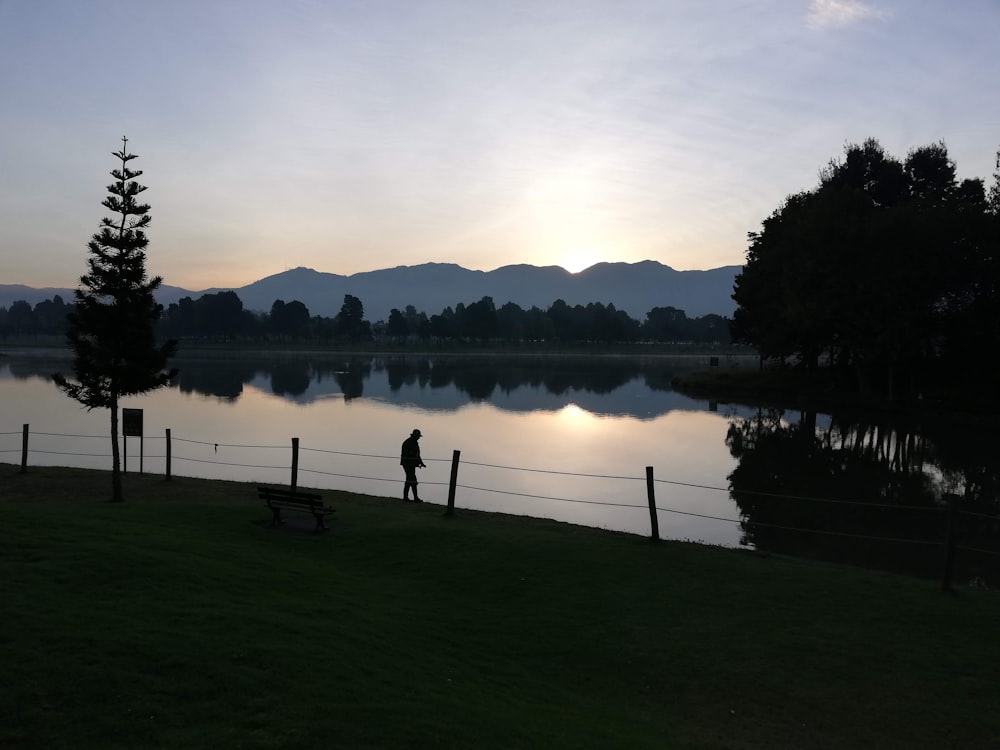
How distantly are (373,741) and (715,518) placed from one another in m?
17.5

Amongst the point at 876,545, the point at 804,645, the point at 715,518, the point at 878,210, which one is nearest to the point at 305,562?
the point at 804,645

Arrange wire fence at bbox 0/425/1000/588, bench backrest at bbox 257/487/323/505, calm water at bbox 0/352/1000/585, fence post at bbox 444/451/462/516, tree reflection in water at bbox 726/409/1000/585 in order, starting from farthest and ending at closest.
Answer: calm water at bbox 0/352/1000/585
wire fence at bbox 0/425/1000/588
tree reflection in water at bbox 726/409/1000/585
fence post at bbox 444/451/462/516
bench backrest at bbox 257/487/323/505

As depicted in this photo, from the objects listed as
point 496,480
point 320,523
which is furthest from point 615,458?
point 320,523

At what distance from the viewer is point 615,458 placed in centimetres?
3409

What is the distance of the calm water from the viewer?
21.5m

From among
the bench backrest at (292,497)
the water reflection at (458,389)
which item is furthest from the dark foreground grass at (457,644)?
the water reflection at (458,389)

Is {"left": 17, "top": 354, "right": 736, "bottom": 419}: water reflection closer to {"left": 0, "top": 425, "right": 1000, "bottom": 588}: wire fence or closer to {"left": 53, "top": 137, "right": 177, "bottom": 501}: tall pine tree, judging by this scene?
{"left": 0, "top": 425, "right": 1000, "bottom": 588}: wire fence

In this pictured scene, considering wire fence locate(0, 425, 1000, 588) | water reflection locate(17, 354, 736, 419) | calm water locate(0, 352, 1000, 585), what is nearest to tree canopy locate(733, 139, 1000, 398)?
calm water locate(0, 352, 1000, 585)

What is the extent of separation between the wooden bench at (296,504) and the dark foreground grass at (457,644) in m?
0.47

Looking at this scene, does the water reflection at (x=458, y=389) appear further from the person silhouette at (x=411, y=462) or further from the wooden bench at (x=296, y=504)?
the wooden bench at (x=296, y=504)

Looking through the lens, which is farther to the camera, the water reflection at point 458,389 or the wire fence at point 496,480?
the water reflection at point 458,389

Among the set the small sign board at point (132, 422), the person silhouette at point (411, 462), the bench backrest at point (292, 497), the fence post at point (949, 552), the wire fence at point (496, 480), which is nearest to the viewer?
the fence post at point (949, 552)

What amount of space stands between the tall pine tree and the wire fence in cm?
363

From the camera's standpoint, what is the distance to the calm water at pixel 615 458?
2148 centimetres
